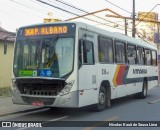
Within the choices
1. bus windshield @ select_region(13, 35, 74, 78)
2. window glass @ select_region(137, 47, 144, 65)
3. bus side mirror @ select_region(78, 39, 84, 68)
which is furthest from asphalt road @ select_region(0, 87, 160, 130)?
window glass @ select_region(137, 47, 144, 65)

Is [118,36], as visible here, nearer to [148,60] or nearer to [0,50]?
[148,60]

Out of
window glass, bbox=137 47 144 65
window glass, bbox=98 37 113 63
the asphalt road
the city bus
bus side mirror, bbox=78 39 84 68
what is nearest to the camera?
the asphalt road

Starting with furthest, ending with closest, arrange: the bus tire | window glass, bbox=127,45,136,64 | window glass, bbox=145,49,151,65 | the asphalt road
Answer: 1. window glass, bbox=145,49,151,65
2. window glass, bbox=127,45,136,64
3. the bus tire
4. the asphalt road

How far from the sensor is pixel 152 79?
23.1 metres

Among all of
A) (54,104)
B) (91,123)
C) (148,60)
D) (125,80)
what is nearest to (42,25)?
(54,104)

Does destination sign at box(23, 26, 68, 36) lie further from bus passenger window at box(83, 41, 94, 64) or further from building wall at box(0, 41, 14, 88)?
building wall at box(0, 41, 14, 88)

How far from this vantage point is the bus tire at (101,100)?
14.1 metres

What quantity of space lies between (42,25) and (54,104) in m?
2.80

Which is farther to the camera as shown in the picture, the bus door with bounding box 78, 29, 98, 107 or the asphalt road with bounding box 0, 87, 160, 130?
the bus door with bounding box 78, 29, 98, 107

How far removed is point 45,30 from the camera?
12.9m

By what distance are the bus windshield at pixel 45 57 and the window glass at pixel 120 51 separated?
4.26m

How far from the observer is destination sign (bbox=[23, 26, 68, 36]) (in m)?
12.6

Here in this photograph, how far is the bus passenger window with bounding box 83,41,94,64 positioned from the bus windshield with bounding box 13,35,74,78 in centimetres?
69

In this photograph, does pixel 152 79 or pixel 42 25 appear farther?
pixel 152 79
